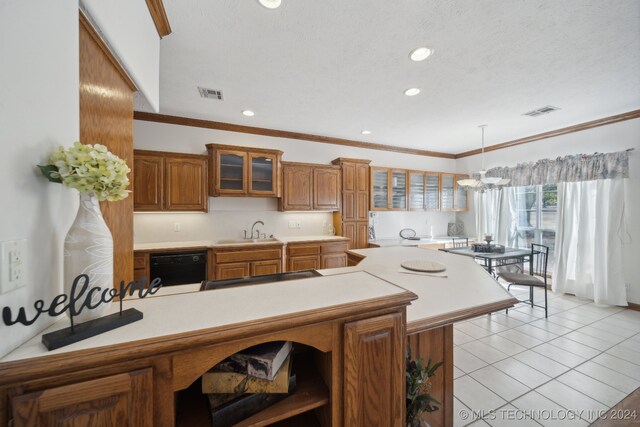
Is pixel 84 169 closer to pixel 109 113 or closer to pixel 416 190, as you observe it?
pixel 109 113

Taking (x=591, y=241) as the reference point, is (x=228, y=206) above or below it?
above

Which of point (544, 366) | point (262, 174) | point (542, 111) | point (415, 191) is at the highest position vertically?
point (542, 111)

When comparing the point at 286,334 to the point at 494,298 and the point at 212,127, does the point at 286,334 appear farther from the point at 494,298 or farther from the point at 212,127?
the point at 212,127

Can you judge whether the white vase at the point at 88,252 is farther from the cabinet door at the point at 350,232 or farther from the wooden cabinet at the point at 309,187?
the cabinet door at the point at 350,232

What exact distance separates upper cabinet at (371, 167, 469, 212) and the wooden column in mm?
3793

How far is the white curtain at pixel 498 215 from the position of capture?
469 cm

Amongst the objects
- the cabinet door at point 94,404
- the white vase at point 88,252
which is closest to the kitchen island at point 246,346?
the cabinet door at point 94,404

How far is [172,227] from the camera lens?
3.50 metres

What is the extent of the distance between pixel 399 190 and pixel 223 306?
453 cm

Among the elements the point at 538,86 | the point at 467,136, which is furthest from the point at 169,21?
the point at 467,136

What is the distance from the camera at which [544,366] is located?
2186mm

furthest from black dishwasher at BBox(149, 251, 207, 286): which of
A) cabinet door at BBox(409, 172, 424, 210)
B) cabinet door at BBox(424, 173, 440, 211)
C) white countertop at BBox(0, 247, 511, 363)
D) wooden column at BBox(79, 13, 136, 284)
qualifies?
cabinet door at BBox(424, 173, 440, 211)

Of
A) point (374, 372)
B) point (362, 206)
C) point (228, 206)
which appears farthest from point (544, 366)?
point (228, 206)

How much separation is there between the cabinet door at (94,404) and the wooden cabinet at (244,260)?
2513 millimetres
